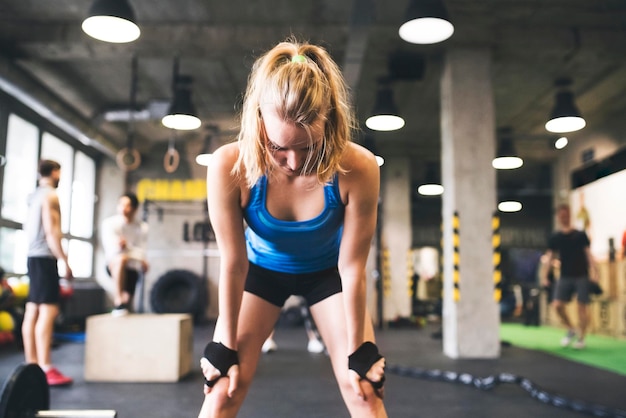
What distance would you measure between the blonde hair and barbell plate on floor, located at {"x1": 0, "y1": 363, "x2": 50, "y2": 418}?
136cm

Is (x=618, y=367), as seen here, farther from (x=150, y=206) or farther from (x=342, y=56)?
(x=150, y=206)

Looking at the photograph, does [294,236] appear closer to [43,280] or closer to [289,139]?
[289,139]

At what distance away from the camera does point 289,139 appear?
115 cm

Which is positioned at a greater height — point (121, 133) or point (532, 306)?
point (121, 133)

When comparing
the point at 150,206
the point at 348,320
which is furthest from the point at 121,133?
the point at 348,320

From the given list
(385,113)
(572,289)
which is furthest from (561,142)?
(385,113)

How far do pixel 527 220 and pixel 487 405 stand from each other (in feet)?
38.3

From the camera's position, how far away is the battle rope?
2877 mm

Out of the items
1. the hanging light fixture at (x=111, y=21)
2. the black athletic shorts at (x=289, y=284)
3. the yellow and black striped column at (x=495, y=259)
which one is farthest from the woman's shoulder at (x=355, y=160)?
the yellow and black striped column at (x=495, y=259)

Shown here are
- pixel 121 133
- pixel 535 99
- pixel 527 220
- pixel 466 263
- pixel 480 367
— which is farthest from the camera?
pixel 527 220

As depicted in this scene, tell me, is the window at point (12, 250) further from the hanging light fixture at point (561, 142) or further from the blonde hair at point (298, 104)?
the hanging light fixture at point (561, 142)

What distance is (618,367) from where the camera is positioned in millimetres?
4750

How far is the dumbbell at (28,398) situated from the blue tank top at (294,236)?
95 centimetres

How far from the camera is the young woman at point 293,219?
1.19 metres
